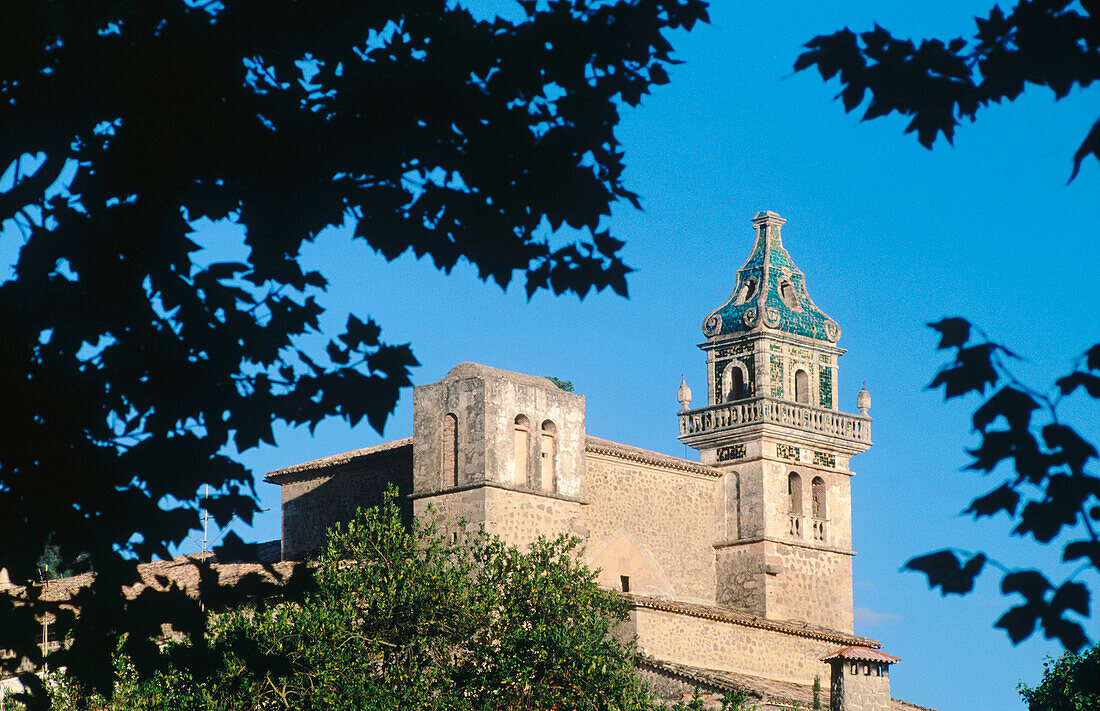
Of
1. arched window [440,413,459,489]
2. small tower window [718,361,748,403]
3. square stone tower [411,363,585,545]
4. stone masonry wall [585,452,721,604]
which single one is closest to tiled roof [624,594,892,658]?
stone masonry wall [585,452,721,604]

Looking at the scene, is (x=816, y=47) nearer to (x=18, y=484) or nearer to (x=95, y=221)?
(x=95, y=221)

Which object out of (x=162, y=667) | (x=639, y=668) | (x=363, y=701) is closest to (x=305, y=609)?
(x=363, y=701)

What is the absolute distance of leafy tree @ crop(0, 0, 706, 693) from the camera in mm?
8289

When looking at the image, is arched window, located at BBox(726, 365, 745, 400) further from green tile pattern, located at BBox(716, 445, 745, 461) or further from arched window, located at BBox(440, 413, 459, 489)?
arched window, located at BBox(440, 413, 459, 489)

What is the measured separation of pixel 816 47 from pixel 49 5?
386 centimetres

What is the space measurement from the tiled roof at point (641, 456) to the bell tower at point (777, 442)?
1.05 m

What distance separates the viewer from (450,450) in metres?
30.5

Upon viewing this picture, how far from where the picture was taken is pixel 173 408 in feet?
28.6

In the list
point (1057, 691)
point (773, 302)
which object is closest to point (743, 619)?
point (773, 302)

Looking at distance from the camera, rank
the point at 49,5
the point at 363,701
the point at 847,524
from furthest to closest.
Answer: the point at 847,524 → the point at 363,701 → the point at 49,5

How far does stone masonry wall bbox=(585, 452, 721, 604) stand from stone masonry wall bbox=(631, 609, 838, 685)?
148 centimetres

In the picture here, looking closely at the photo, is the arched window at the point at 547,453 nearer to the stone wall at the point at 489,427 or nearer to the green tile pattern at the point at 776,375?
the stone wall at the point at 489,427

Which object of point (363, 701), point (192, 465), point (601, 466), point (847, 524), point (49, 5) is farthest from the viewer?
point (847, 524)

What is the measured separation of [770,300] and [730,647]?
846cm
